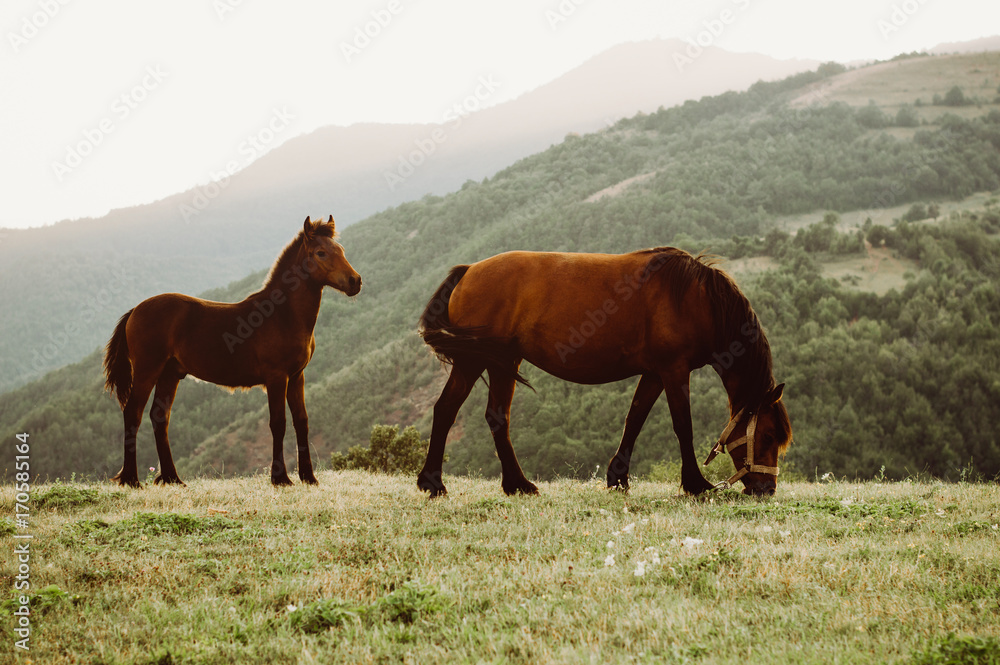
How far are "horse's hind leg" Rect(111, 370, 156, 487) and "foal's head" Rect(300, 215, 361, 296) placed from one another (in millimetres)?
2510

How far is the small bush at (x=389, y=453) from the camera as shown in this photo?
1367 centimetres

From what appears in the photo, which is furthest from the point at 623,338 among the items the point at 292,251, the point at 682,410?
the point at 292,251

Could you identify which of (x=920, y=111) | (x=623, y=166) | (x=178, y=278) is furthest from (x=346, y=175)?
(x=920, y=111)

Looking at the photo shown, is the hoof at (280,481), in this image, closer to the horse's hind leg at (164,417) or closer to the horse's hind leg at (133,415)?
the horse's hind leg at (164,417)

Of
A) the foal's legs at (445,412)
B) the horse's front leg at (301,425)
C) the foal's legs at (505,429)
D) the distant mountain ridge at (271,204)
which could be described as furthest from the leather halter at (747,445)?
the distant mountain ridge at (271,204)

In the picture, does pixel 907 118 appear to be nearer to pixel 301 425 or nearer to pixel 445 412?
pixel 445 412

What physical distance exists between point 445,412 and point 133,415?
13.9 ft

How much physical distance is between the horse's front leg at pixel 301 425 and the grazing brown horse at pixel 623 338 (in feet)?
6.92

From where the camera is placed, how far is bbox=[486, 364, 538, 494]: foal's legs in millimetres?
7090

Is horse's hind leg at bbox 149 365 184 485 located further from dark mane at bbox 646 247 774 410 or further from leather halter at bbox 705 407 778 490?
leather halter at bbox 705 407 778 490

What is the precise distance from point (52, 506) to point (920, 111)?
7926 cm

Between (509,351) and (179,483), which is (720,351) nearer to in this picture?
(509,351)

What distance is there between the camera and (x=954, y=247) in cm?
3119

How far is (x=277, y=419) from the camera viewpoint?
8188mm
